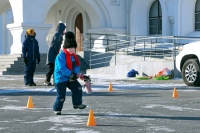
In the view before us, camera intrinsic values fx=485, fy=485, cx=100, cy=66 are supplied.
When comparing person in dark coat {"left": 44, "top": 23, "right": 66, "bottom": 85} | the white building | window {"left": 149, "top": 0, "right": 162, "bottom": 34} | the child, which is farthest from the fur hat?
window {"left": 149, "top": 0, "right": 162, "bottom": 34}

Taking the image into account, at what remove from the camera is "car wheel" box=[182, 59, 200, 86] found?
14.1 meters

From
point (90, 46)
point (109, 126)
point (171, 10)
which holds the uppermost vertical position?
point (171, 10)

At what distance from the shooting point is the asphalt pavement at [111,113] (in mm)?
7219

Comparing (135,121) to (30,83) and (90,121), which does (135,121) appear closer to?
(90,121)

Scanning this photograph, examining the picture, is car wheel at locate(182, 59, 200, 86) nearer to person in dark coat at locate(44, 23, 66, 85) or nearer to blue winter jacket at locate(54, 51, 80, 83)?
person in dark coat at locate(44, 23, 66, 85)

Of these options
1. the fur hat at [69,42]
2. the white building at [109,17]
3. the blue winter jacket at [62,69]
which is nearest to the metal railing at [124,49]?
the white building at [109,17]

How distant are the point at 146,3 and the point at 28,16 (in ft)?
22.8

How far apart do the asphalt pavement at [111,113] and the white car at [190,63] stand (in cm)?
115

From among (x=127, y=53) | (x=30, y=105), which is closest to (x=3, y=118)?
(x=30, y=105)

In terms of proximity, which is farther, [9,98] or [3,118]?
[9,98]

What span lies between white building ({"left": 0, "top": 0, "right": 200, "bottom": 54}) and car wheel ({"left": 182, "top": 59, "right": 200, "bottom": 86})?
10624 millimetres

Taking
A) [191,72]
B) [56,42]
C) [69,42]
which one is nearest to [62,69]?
[69,42]

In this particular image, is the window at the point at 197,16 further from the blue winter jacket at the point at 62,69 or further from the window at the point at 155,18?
the blue winter jacket at the point at 62,69

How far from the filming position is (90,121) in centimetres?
738
